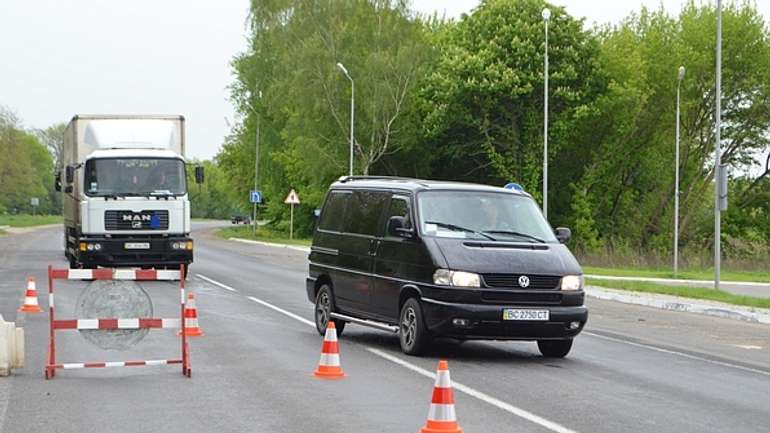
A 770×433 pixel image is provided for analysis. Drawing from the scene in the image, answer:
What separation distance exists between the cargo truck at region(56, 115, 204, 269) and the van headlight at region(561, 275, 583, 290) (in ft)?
49.7

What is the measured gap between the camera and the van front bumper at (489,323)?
1273 centimetres

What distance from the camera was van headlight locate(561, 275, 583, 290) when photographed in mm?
13227

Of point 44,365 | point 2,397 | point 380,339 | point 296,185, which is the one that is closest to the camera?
point 2,397

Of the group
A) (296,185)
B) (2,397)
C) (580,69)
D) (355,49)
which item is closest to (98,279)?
(2,397)

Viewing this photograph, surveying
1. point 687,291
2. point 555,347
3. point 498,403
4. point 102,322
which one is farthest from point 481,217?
point 687,291

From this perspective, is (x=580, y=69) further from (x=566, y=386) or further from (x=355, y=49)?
(x=566, y=386)

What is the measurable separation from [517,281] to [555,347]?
1.28 metres

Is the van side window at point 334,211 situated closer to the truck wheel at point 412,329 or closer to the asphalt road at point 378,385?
the asphalt road at point 378,385

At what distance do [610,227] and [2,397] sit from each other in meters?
56.9

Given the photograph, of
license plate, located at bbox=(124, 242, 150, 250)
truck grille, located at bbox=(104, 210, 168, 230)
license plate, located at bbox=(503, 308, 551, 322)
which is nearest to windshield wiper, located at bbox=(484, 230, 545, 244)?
license plate, located at bbox=(503, 308, 551, 322)

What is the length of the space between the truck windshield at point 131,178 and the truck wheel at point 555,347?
48.4 feet

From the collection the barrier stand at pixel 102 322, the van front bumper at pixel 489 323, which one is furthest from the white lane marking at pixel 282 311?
the barrier stand at pixel 102 322

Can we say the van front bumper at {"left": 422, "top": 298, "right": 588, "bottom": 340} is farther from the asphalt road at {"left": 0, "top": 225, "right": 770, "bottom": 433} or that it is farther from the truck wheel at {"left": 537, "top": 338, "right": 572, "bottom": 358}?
the truck wheel at {"left": 537, "top": 338, "right": 572, "bottom": 358}

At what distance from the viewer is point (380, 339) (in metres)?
15.5
